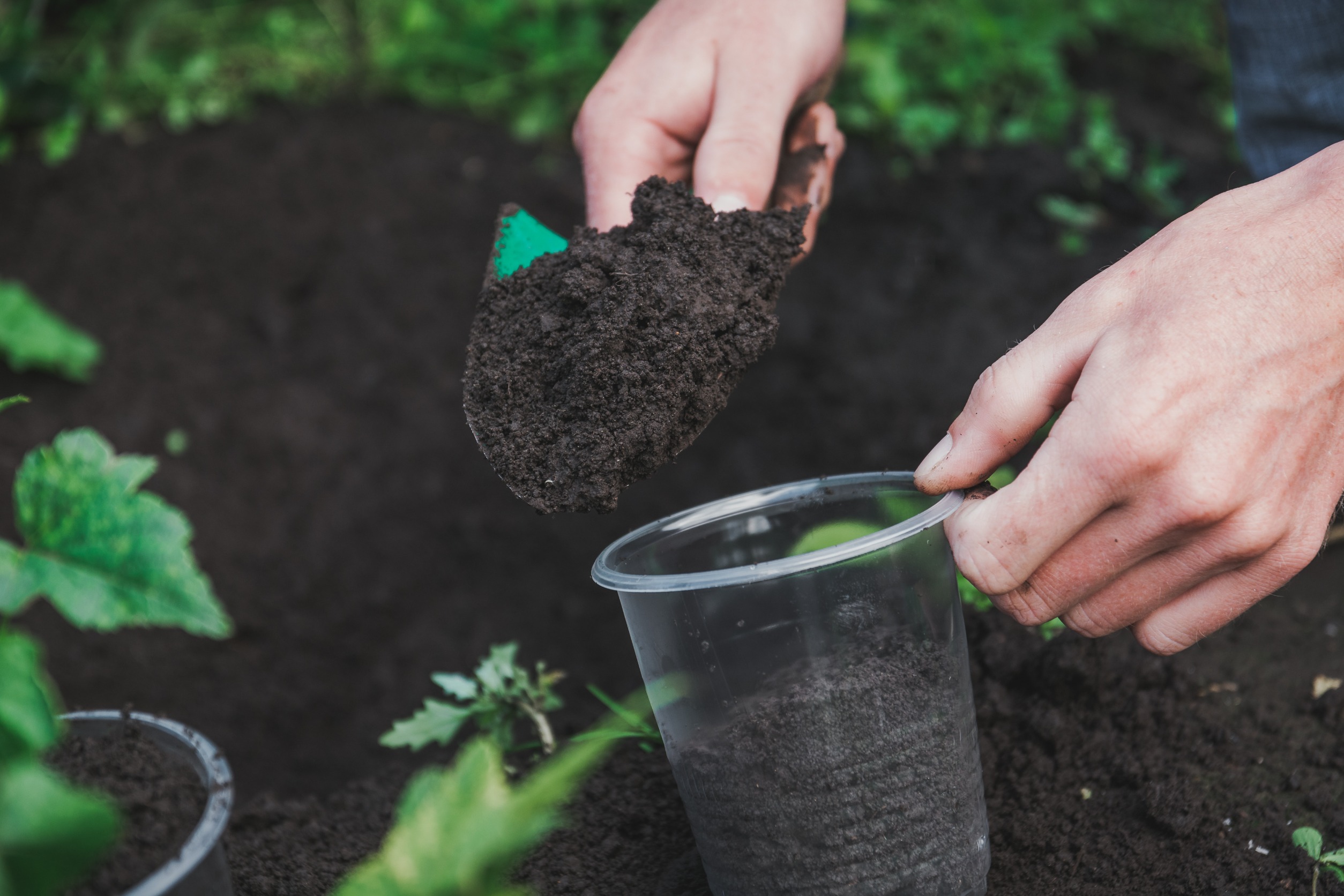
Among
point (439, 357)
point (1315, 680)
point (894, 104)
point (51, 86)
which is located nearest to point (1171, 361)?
point (1315, 680)

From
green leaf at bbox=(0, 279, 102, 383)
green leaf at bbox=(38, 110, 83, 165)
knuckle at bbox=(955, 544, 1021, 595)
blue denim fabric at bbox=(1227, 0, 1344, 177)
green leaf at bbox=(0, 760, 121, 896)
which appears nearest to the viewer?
green leaf at bbox=(0, 760, 121, 896)

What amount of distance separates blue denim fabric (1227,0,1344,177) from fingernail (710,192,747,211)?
131cm

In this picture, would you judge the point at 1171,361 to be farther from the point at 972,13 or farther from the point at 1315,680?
the point at 972,13

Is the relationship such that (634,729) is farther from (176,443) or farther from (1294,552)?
(176,443)

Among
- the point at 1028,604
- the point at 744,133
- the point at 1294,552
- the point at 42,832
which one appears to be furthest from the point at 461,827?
the point at 744,133

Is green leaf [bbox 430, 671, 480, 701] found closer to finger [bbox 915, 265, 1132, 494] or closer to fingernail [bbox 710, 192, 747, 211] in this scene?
finger [bbox 915, 265, 1132, 494]

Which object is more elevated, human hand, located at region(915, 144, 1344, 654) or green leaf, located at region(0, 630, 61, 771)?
green leaf, located at region(0, 630, 61, 771)

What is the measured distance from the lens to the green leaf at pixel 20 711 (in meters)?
0.75

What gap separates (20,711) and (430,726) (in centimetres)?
84

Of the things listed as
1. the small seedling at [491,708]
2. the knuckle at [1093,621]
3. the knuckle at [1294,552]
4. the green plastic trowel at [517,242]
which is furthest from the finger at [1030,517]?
the green plastic trowel at [517,242]

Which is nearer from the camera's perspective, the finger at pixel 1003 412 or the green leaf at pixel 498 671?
the finger at pixel 1003 412

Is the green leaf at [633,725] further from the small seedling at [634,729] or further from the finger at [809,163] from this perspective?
the finger at [809,163]

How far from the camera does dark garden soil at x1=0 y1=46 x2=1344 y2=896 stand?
1.64m

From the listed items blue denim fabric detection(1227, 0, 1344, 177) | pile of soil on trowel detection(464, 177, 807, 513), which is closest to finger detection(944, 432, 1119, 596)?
pile of soil on trowel detection(464, 177, 807, 513)
